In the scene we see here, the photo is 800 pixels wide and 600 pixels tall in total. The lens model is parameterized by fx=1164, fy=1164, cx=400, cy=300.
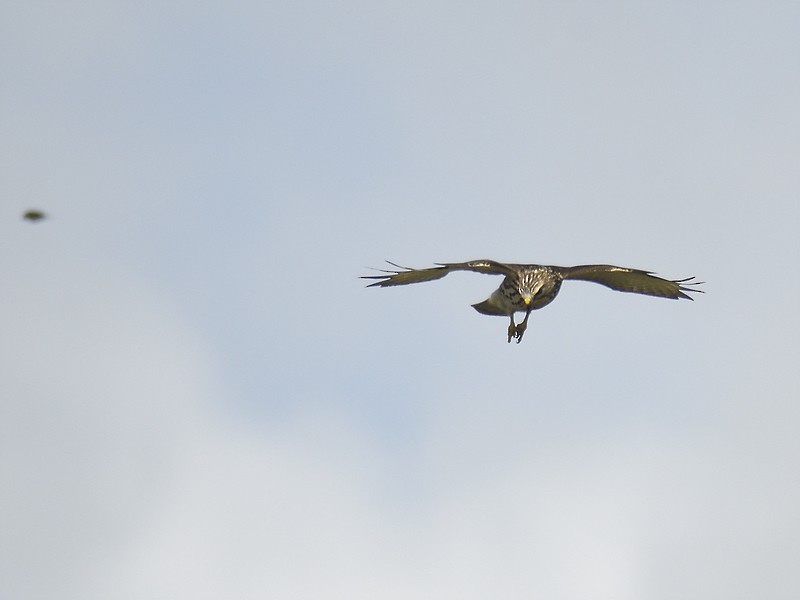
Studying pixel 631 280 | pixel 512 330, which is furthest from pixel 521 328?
pixel 631 280

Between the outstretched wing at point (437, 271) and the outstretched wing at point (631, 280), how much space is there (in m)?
1.94

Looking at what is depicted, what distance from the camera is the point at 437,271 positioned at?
24.4m

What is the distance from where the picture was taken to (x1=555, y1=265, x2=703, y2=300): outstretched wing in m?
25.1

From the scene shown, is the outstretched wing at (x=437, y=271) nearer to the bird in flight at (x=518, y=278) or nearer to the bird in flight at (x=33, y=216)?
the bird in flight at (x=518, y=278)

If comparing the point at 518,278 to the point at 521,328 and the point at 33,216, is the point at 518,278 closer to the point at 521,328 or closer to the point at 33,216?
the point at 521,328

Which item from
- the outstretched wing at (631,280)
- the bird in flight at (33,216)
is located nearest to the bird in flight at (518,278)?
the outstretched wing at (631,280)

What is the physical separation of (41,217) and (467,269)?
27.4 feet

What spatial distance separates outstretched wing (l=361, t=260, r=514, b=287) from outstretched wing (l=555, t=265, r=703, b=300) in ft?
6.38

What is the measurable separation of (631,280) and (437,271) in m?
5.63

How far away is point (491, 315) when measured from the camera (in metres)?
25.9

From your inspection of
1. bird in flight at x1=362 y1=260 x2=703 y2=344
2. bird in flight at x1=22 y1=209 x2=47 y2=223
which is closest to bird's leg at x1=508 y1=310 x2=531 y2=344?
bird in flight at x1=362 y1=260 x2=703 y2=344

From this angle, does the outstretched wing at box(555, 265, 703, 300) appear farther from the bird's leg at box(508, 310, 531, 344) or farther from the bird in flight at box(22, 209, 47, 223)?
the bird in flight at box(22, 209, 47, 223)

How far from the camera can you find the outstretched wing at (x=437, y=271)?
23234 millimetres

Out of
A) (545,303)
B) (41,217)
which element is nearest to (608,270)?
(545,303)
